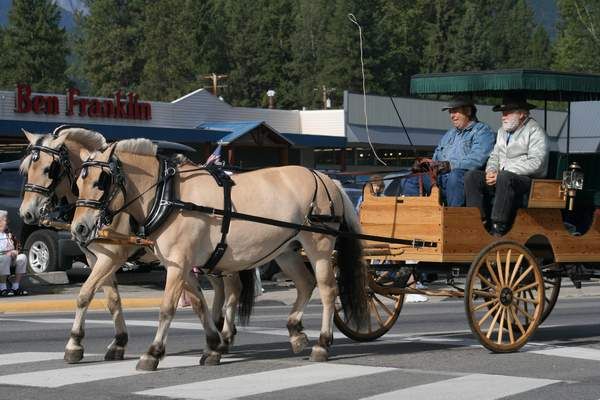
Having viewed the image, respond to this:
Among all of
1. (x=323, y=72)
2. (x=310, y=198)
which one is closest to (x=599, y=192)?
(x=310, y=198)

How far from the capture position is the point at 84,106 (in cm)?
4469

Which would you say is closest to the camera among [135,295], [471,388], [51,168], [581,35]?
[471,388]

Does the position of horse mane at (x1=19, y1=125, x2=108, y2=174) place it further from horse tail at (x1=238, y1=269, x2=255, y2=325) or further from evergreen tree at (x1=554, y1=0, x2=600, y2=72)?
evergreen tree at (x1=554, y1=0, x2=600, y2=72)

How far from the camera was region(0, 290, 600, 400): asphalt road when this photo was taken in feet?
30.6

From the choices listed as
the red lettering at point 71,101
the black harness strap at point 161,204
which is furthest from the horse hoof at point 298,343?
the red lettering at point 71,101

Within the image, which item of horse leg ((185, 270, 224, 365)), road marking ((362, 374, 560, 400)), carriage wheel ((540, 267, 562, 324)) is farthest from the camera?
carriage wheel ((540, 267, 562, 324))

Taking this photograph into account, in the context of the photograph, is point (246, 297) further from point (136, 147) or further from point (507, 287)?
point (507, 287)

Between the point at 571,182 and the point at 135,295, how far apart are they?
10.5 m

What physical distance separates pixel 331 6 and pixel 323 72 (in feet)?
41.9

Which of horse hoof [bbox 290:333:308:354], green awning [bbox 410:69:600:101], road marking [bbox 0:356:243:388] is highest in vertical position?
green awning [bbox 410:69:600:101]

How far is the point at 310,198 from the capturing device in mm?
11664

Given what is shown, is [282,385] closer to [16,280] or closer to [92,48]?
[16,280]

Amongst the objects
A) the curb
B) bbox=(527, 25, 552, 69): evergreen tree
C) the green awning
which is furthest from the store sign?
bbox=(527, 25, 552, 69): evergreen tree

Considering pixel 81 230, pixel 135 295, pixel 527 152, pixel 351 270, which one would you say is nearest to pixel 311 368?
pixel 351 270
